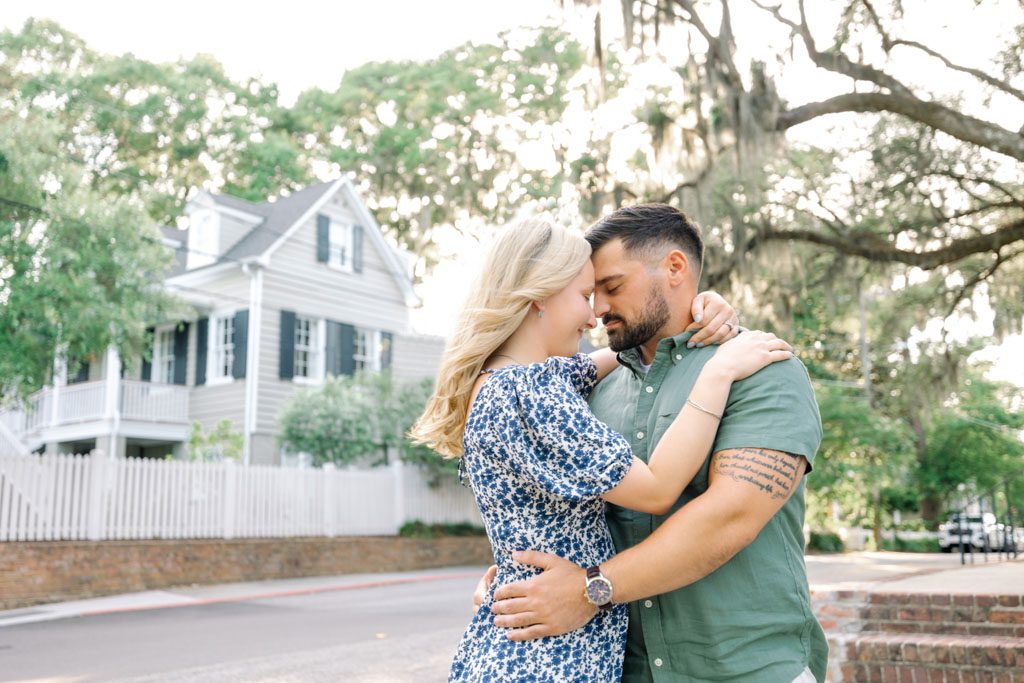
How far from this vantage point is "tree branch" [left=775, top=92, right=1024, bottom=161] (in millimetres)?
9234

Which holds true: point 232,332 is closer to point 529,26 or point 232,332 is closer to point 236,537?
point 236,537

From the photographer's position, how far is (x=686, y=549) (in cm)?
196

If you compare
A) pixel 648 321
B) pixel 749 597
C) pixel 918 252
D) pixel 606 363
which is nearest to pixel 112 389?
pixel 918 252

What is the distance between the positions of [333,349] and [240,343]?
2.38 metres

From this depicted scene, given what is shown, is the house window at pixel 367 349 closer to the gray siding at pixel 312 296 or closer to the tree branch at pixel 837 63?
the gray siding at pixel 312 296

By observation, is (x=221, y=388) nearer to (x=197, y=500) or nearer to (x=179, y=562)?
(x=197, y=500)

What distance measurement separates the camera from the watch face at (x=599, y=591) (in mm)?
2006

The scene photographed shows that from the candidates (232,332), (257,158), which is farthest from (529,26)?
(232,332)

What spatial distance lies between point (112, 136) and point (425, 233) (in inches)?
462

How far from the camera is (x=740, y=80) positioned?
10500 millimetres

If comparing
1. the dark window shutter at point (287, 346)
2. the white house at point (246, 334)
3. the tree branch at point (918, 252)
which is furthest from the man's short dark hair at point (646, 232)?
the dark window shutter at point (287, 346)

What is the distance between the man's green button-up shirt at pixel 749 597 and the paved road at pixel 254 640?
5.11 meters

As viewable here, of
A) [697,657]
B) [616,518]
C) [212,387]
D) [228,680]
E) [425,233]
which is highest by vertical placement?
[425,233]

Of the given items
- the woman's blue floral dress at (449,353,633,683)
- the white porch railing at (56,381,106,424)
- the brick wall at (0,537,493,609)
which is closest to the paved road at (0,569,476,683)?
the brick wall at (0,537,493,609)
